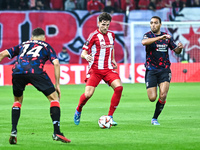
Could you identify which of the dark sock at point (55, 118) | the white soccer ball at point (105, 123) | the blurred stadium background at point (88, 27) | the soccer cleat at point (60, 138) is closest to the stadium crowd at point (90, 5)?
the blurred stadium background at point (88, 27)

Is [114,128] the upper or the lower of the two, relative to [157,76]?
lower

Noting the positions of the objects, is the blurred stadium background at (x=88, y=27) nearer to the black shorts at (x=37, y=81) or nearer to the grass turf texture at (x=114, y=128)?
the grass turf texture at (x=114, y=128)

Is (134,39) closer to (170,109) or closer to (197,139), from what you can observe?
(170,109)

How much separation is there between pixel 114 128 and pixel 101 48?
1.73 m

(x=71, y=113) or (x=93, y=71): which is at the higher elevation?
(x=93, y=71)

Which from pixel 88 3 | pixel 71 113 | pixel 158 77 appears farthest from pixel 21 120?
pixel 88 3

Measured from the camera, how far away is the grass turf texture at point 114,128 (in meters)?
7.55

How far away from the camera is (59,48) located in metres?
28.2

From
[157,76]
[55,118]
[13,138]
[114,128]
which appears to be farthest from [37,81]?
[157,76]

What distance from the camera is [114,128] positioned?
9.66 m

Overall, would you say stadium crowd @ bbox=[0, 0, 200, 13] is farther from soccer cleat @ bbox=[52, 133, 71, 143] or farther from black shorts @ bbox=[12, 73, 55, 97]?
soccer cleat @ bbox=[52, 133, 71, 143]

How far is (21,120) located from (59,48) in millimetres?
17360

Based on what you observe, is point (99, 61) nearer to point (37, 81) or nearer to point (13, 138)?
point (37, 81)

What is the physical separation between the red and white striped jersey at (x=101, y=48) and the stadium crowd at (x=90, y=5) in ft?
60.4
